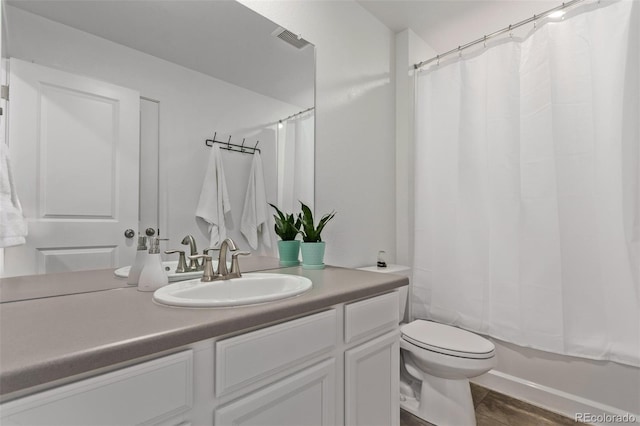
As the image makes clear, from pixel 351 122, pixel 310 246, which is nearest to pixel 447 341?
pixel 310 246

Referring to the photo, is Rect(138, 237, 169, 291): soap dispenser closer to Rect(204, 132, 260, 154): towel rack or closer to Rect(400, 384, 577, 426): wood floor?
Rect(204, 132, 260, 154): towel rack

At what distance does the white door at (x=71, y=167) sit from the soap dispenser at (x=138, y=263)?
0.05m

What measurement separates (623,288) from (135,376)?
1.97 metres

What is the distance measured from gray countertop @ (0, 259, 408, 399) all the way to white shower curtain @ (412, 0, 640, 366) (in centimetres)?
115

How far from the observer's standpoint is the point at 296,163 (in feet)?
5.47

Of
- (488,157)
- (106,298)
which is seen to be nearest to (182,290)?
(106,298)

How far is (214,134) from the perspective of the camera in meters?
1.33

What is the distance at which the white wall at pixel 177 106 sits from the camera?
96cm

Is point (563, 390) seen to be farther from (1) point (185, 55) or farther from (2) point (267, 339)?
(1) point (185, 55)

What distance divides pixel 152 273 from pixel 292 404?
0.59m

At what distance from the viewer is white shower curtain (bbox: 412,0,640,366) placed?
1.49 m

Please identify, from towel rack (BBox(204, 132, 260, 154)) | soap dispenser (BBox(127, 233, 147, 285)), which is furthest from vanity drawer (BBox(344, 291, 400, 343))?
towel rack (BBox(204, 132, 260, 154))

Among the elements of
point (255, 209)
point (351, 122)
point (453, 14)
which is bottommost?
point (255, 209)

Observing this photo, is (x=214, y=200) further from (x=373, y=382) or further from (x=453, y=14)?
(x=453, y=14)
